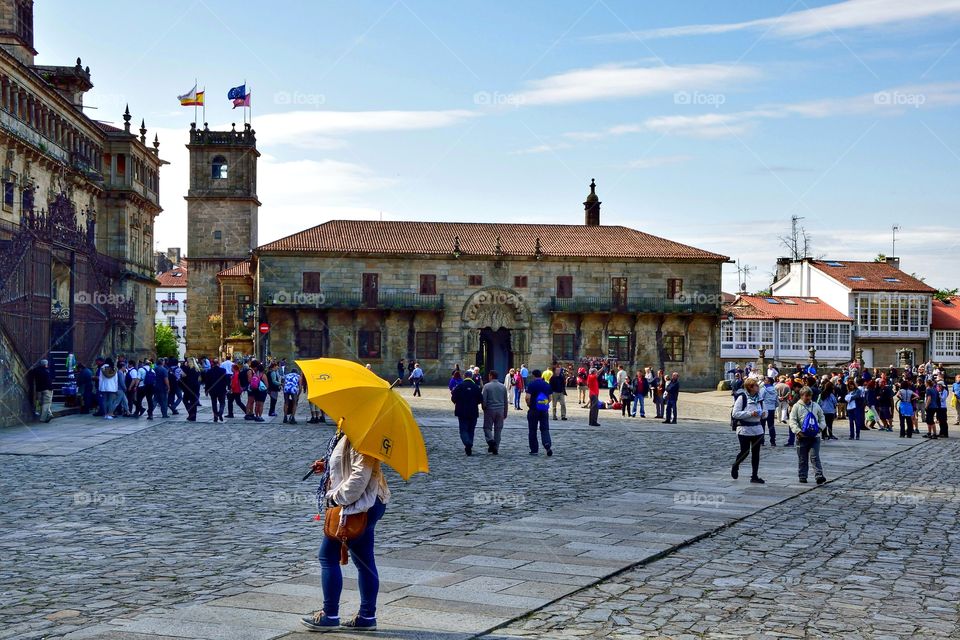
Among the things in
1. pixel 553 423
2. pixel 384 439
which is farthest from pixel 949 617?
pixel 553 423

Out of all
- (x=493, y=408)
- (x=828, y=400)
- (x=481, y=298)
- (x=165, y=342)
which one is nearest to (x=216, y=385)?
(x=493, y=408)

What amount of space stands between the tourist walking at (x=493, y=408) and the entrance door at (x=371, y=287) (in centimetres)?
3295

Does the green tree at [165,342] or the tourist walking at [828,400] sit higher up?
the green tree at [165,342]

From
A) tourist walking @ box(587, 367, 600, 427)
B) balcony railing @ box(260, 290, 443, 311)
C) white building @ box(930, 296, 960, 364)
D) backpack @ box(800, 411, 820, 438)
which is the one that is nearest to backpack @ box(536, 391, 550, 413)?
backpack @ box(800, 411, 820, 438)

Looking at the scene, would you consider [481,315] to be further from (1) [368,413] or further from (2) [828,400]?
(1) [368,413]

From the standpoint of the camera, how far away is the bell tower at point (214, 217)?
6141 centimetres

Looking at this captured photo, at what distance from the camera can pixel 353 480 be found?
5758 millimetres

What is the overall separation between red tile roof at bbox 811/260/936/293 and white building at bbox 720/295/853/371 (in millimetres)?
2578

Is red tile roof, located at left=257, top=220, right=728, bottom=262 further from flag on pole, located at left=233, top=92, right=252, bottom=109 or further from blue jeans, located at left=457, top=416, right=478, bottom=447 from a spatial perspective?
blue jeans, located at left=457, top=416, right=478, bottom=447

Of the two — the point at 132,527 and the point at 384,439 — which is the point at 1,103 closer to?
the point at 132,527

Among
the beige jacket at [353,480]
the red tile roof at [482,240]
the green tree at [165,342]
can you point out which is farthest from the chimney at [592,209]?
the beige jacket at [353,480]

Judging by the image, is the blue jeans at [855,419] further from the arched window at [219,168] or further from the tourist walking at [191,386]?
the arched window at [219,168]

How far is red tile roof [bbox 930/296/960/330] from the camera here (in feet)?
203

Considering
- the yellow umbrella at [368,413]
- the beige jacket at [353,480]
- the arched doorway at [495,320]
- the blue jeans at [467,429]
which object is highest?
the arched doorway at [495,320]
